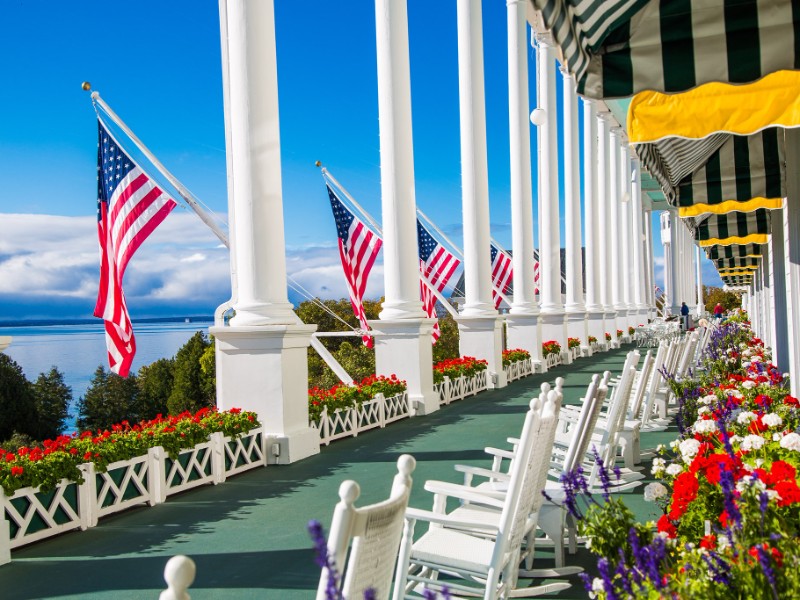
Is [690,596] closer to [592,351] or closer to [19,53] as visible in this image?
[592,351]

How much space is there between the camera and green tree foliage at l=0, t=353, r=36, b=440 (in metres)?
42.2

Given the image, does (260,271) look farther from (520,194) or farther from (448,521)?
(520,194)

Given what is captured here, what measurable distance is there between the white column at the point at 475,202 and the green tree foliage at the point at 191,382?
37190mm

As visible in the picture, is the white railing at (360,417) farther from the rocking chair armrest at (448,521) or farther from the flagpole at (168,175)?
the rocking chair armrest at (448,521)

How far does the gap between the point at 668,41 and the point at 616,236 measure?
3943 centimetres

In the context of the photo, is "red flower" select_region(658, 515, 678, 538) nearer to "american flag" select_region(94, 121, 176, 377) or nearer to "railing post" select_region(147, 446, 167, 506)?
"railing post" select_region(147, 446, 167, 506)

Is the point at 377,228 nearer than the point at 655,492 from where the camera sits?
No

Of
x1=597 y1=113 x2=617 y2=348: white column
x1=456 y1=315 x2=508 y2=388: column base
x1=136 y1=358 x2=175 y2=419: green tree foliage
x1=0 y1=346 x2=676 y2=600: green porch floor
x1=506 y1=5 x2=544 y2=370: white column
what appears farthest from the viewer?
x1=136 y1=358 x2=175 y2=419: green tree foliage

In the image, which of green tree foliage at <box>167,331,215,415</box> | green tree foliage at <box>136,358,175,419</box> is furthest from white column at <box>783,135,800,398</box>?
green tree foliage at <box>136,358,175,419</box>

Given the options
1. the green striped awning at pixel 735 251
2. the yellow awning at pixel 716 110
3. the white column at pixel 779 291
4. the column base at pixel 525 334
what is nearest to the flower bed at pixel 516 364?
the column base at pixel 525 334

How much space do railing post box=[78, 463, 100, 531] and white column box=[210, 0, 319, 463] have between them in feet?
9.94

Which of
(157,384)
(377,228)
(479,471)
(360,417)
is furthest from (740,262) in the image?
(157,384)

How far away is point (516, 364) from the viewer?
21.8 m

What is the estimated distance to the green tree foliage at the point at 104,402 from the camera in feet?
169
